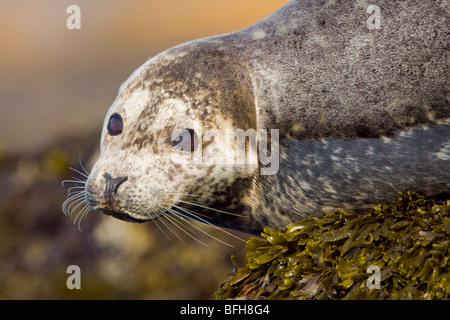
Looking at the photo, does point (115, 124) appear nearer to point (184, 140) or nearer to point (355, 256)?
point (184, 140)

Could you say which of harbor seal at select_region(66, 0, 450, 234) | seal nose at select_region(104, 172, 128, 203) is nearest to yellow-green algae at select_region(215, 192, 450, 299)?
harbor seal at select_region(66, 0, 450, 234)

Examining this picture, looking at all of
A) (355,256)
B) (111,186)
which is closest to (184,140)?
(111,186)

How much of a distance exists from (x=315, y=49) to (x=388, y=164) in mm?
761

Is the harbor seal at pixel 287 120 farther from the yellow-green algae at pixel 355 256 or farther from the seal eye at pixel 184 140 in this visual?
the yellow-green algae at pixel 355 256

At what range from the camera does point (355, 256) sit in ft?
9.23

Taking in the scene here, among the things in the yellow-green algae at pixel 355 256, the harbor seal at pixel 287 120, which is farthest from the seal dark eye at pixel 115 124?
the yellow-green algae at pixel 355 256

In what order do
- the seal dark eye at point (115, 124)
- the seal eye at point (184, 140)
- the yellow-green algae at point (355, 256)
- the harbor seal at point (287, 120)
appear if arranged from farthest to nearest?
the seal dark eye at point (115, 124) → the seal eye at point (184, 140) → the harbor seal at point (287, 120) → the yellow-green algae at point (355, 256)

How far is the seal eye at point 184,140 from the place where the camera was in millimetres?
3277

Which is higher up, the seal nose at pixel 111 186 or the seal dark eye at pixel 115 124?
the seal dark eye at pixel 115 124

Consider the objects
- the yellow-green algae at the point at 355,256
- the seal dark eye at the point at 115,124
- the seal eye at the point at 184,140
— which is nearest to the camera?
the yellow-green algae at the point at 355,256

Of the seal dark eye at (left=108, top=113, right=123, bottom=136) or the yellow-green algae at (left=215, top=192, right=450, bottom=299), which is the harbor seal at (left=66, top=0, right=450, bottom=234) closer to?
the seal dark eye at (left=108, top=113, right=123, bottom=136)
